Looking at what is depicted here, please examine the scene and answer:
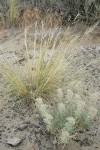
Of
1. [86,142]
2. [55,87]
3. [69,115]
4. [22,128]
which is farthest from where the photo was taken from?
[55,87]

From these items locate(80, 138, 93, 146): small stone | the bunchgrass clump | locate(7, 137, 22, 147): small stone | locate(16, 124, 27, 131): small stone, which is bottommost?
locate(80, 138, 93, 146): small stone

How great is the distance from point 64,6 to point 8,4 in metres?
0.97

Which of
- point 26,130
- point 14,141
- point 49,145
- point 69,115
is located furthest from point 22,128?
point 69,115

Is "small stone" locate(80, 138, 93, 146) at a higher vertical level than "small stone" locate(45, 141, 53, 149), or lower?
lower

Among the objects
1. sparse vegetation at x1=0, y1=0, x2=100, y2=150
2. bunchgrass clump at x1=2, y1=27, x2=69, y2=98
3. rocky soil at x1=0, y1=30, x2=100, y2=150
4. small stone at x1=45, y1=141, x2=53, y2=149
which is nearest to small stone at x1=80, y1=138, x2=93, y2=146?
rocky soil at x1=0, y1=30, x2=100, y2=150

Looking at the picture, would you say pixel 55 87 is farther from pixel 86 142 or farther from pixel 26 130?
pixel 86 142

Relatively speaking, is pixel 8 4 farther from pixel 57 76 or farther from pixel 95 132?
pixel 95 132

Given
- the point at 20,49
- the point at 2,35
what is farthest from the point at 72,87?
the point at 2,35

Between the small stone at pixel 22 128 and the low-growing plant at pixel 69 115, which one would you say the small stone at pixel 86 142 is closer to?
the low-growing plant at pixel 69 115

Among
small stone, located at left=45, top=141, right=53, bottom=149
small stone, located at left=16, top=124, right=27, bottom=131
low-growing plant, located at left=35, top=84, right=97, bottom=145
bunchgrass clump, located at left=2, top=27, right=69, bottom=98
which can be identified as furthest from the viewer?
bunchgrass clump, located at left=2, top=27, right=69, bottom=98

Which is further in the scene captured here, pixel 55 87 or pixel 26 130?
pixel 55 87

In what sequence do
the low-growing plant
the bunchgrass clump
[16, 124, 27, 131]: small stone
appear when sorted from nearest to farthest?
the low-growing plant
[16, 124, 27, 131]: small stone
the bunchgrass clump

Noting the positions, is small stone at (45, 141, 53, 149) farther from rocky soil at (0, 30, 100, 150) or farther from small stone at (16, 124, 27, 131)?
small stone at (16, 124, 27, 131)

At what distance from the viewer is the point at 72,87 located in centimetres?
404
